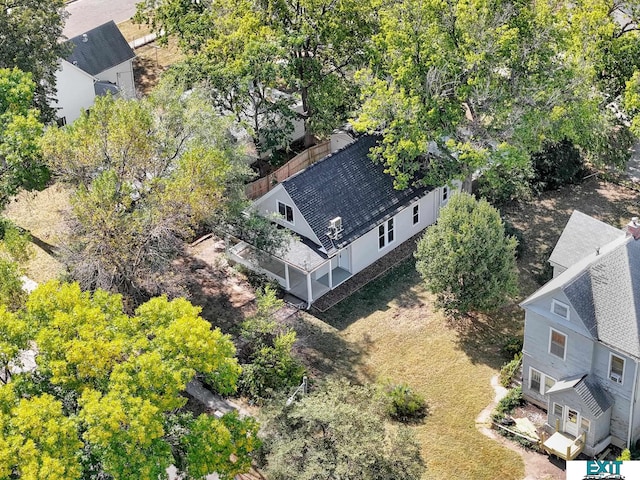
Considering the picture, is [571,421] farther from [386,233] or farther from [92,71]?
[92,71]

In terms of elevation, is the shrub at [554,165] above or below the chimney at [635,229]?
below

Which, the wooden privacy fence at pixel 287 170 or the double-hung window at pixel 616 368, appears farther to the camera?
the wooden privacy fence at pixel 287 170

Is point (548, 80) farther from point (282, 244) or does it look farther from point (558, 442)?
point (558, 442)

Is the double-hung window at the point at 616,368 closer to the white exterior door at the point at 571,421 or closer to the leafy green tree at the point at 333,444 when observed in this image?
the white exterior door at the point at 571,421

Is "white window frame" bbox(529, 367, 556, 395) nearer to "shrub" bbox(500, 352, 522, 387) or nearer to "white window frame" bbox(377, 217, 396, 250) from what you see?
"shrub" bbox(500, 352, 522, 387)

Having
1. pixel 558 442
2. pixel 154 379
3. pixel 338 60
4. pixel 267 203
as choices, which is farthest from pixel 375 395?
pixel 338 60

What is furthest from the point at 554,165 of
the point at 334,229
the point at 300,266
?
the point at 300,266

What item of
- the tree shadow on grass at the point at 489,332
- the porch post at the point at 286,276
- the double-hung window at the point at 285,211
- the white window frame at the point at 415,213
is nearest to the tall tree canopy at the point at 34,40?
the double-hung window at the point at 285,211
